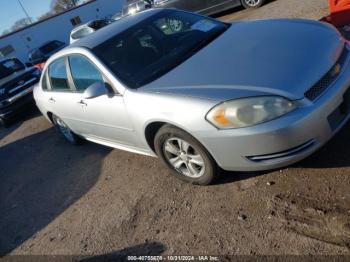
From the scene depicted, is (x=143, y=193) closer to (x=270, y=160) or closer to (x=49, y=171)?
(x=270, y=160)

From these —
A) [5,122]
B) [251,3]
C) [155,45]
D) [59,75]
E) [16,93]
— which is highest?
[155,45]

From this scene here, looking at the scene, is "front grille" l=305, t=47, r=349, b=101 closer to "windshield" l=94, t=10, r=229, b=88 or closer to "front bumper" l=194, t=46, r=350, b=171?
"front bumper" l=194, t=46, r=350, b=171

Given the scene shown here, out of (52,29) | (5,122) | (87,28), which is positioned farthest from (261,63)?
(52,29)

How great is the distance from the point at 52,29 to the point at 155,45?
91.8ft

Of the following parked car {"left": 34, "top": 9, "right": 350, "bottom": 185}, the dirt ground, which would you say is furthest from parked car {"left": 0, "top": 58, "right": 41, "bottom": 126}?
parked car {"left": 34, "top": 9, "right": 350, "bottom": 185}

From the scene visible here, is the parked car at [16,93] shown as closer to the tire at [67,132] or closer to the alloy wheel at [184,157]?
the tire at [67,132]

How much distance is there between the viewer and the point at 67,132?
20.0ft

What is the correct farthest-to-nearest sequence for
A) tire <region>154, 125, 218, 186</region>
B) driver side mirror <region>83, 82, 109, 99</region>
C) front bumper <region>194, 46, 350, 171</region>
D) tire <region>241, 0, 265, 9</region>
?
tire <region>241, 0, 265, 9</region>, driver side mirror <region>83, 82, 109, 99</region>, tire <region>154, 125, 218, 186</region>, front bumper <region>194, 46, 350, 171</region>

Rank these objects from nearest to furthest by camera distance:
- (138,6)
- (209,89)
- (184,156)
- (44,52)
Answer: (209,89) < (184,156) < (138,6) < (44,52)

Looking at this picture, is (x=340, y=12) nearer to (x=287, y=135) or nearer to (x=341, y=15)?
(x=341, y=15)

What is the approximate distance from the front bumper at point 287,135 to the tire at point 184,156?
0.18m

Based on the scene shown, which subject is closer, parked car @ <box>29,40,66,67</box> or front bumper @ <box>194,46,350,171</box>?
front bumper @ <box>194,46,350,171</box>

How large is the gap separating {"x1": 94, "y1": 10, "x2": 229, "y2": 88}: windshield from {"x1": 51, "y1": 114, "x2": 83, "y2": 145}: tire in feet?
7.11

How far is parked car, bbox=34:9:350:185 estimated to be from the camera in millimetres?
2893
